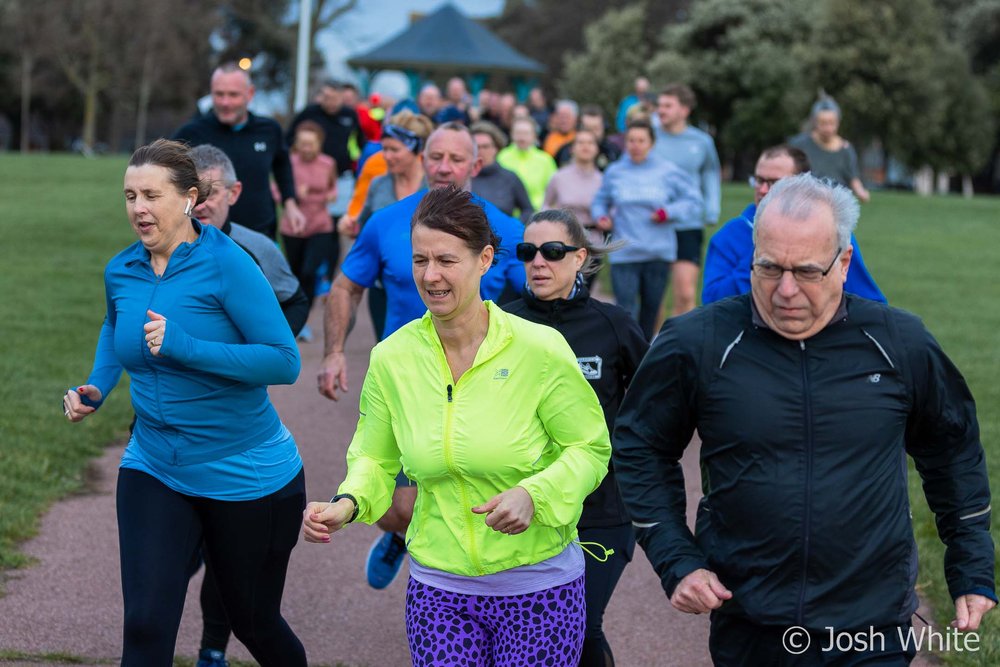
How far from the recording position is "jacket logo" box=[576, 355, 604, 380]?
16.0ft

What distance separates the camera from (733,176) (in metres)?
64.0

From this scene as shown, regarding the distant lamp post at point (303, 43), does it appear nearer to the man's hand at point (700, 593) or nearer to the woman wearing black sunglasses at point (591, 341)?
the woman wearing black sunglasses at point (591, 341)

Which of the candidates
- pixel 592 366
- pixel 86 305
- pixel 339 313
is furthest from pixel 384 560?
pixel 86 305

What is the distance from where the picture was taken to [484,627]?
379cm

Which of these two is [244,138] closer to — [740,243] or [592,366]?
[740,243]

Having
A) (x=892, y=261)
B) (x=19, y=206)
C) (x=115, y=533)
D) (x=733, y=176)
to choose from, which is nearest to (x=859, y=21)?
(x=733, y=176)

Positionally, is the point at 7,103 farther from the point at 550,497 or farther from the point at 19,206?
the point at 550,497

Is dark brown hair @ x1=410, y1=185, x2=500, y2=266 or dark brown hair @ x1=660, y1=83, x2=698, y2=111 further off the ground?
dark brown hair @ x1=660, y1=83, x2=698, y2=111

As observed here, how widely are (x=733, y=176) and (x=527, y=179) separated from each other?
171ft

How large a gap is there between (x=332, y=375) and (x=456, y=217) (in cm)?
221

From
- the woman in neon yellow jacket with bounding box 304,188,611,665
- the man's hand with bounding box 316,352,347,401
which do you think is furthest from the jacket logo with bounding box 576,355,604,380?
the man's hand with bounding box 316,352,347,401

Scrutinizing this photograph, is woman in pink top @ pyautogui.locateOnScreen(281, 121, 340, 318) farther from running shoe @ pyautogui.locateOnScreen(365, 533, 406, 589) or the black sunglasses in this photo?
the black sunglasses

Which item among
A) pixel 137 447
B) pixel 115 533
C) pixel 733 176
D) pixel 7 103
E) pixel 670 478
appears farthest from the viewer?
pixel 7 103

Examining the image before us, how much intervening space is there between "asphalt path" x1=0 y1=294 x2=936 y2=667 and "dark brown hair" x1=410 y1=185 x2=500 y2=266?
7.94ft
